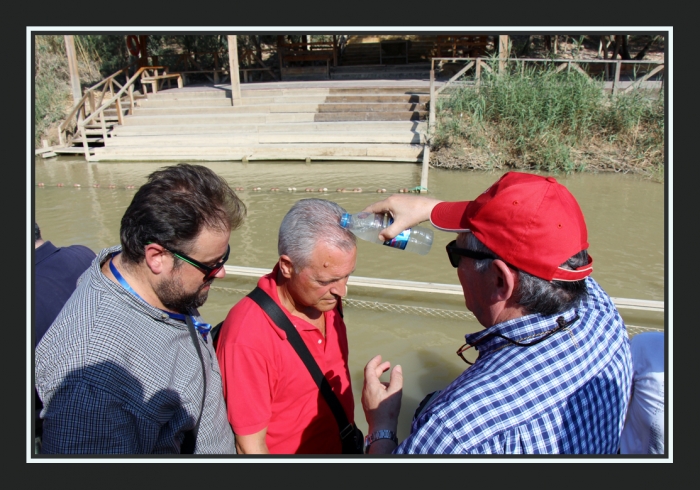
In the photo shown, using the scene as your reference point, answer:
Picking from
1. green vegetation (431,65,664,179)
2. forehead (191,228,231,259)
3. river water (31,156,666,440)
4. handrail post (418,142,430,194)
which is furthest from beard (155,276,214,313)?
green vegetation (431,65,664,179)

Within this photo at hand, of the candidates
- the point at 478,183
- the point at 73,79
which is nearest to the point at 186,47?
the point at 73,79

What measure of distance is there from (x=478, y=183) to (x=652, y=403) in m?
8.60

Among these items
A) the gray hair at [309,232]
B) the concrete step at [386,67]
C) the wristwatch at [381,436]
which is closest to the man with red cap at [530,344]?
the wristwatch at [381,436]

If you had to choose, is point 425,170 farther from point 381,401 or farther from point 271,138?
point 381,401

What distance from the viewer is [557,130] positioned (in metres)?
10.7

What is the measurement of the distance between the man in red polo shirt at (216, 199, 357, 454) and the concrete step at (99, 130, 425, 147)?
10238 mm

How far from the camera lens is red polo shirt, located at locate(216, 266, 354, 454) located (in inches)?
72.5

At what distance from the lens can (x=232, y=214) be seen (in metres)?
1.75

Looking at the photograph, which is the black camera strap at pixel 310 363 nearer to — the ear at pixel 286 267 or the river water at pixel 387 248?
the ear at pixel 286 267

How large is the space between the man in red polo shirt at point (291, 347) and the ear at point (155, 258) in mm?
414

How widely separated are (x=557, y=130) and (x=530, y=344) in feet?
34.1

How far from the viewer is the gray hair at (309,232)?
1956mm

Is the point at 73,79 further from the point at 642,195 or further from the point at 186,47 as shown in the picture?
the point at 642,195

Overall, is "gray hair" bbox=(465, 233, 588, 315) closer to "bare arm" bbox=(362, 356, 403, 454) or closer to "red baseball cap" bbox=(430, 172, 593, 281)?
"red baseball cap" bbox=(430, 172, 593, 281)
